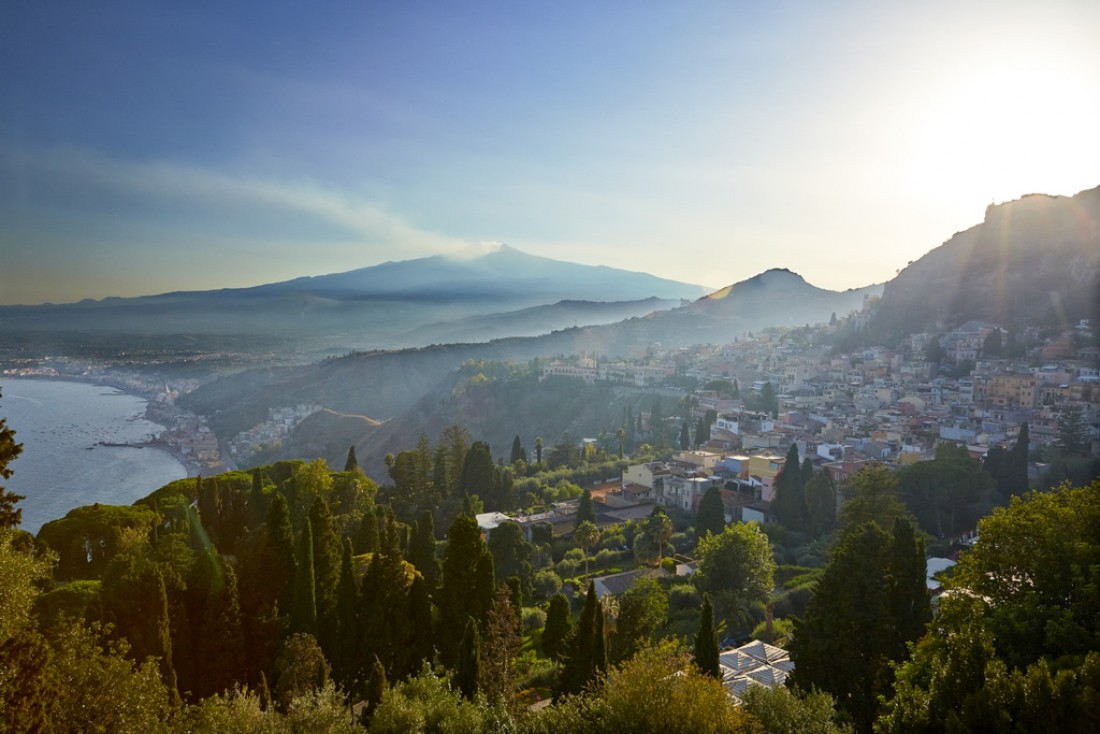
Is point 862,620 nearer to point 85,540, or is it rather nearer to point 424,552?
point 424,552

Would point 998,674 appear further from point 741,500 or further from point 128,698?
point 741,500

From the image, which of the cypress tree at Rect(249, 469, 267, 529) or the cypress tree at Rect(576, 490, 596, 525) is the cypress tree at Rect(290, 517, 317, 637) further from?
the cypress tree at Rect(576, 490, 596, 525)

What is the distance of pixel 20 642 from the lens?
6.17 m

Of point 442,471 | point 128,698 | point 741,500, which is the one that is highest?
point 128,698

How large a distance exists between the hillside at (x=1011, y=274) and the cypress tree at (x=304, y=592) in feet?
226

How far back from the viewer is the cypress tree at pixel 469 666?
33.5 feet

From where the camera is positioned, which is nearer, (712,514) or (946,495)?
(712,514)

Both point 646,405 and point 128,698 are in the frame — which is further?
point 646,405

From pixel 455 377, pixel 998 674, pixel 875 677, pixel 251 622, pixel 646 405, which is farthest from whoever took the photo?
pixel 455 377

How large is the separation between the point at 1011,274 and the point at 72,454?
274 ft

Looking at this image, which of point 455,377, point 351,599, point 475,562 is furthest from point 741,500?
point 455,377

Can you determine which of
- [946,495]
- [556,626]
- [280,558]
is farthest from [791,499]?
[280,558]

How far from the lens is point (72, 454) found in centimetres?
4147

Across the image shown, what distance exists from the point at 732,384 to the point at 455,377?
123 feet
